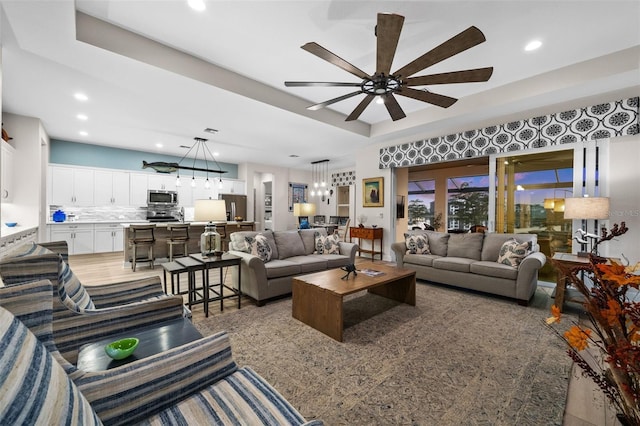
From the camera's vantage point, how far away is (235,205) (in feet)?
28.3

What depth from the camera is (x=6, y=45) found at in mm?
2664

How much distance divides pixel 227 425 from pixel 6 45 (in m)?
4.09

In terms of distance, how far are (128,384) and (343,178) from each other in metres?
9.25

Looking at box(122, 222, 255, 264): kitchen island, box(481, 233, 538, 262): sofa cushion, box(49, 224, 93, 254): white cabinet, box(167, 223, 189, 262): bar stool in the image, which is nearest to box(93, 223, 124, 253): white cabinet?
box(49, 224, 93, 254): white cabinet

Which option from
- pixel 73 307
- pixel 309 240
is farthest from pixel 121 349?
pixel 309 240

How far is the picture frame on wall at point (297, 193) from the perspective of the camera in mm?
9953

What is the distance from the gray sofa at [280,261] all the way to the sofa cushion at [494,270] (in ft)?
5.96

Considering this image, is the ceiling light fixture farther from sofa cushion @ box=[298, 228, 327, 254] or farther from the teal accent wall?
sofa cushion @ box=[298, 228, 327, 254]

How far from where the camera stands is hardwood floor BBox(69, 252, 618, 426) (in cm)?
153

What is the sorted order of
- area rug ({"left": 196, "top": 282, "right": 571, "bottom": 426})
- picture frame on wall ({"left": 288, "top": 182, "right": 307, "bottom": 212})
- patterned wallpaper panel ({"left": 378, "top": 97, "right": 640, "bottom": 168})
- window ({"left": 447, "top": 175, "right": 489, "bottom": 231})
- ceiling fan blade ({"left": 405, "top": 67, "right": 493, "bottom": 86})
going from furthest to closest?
picture frame on wall ({"left": 288, "top": 182, "right": 307, "bottom": 212}) < window ({"left": 447, "top": 175, "right": 489, "bottom": 231}) < patterned wallpaper panel ({"left": 378, "top": 97, "right": 640, "bottom": 168}) < ceiling fan blade ({"left": 405, "top": 67, "right": 493, "bottom": 86}) < area rug ({"left": 196, "top": 282, "right": 571, "bottom": 426})

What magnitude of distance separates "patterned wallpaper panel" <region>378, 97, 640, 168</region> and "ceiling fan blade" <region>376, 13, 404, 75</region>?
3477mm

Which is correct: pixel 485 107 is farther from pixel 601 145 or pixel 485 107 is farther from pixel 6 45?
pixel 6 45

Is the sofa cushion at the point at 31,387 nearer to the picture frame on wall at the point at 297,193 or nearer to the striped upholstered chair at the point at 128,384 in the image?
the striped upholstered chair at the point at 128,384

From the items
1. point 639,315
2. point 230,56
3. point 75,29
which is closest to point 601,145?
point 639,315
